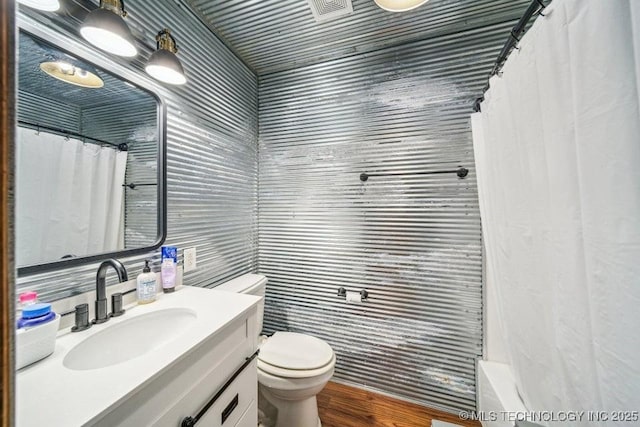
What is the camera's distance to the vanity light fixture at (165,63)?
101cm

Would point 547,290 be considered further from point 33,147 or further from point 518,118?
point 33,147

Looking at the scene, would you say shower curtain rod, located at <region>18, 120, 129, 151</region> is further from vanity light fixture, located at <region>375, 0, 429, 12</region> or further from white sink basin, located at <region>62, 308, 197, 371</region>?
vanity light fixture, located at <region>375, 0, 429, 12</region>

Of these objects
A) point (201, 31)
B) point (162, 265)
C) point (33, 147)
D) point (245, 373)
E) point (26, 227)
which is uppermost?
point (201, 31)

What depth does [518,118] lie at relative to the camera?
0.87m

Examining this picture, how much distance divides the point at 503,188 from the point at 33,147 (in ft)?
6.05

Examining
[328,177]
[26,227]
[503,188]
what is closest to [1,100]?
[26,227]

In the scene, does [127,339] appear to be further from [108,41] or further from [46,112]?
[108,41]

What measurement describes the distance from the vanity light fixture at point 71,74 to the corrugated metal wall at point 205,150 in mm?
119

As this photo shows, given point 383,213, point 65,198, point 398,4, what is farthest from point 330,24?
point 65,198

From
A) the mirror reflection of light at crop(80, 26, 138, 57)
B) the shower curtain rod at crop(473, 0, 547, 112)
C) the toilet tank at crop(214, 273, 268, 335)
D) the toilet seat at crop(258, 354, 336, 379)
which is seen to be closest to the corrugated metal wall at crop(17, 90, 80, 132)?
the mirror reflection of light at crop(80, 26, 138, 57)

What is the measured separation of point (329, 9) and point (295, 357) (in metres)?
2.05

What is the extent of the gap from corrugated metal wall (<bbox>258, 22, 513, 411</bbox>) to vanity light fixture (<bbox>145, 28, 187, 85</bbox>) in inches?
34.8

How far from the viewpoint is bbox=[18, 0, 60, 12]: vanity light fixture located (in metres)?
0.74

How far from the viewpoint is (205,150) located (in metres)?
1.46
